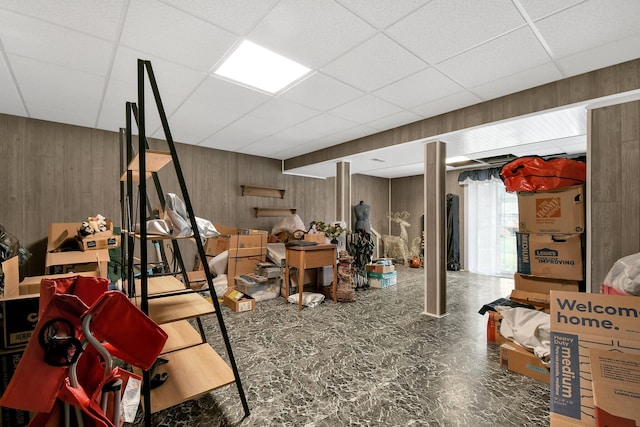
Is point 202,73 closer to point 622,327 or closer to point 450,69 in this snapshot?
point 450,69

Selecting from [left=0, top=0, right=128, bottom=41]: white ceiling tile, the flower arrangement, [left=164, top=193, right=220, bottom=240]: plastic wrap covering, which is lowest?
the flower arrangement

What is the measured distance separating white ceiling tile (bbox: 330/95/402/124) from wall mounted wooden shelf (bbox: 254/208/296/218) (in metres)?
2.77

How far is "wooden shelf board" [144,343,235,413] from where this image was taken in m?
1.48

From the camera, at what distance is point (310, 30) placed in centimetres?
185

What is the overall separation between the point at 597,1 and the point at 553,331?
1.82 m

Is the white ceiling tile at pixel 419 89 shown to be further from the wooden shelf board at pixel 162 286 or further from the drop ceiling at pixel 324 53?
the wooden shelf board at pixel 162 286

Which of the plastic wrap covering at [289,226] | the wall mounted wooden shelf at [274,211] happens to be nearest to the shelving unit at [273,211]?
the wall mounted wooden shelf at [274,211]

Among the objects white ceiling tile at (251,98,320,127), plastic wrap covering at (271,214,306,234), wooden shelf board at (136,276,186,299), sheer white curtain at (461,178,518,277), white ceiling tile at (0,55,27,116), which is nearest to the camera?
wooden shelf board at (136,276,186,299)

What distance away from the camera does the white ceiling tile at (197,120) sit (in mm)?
3219

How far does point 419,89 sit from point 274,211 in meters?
3.76

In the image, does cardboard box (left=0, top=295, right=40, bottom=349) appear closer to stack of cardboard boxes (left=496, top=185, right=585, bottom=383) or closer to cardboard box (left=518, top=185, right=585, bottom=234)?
stack of cardboard boxes (left=496, top=185, right=585, bottom=383)

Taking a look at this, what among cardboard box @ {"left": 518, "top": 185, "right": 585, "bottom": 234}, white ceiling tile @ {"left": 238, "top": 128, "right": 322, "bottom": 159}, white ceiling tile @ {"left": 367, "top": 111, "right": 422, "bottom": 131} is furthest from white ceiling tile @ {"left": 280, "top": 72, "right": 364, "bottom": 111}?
cardboard box @ {"left": 518, "top": 185, "right": 585, "bottom": 234}

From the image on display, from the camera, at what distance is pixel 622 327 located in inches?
52.0

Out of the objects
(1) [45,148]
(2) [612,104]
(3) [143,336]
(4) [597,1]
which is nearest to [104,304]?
(3) [143,336]
